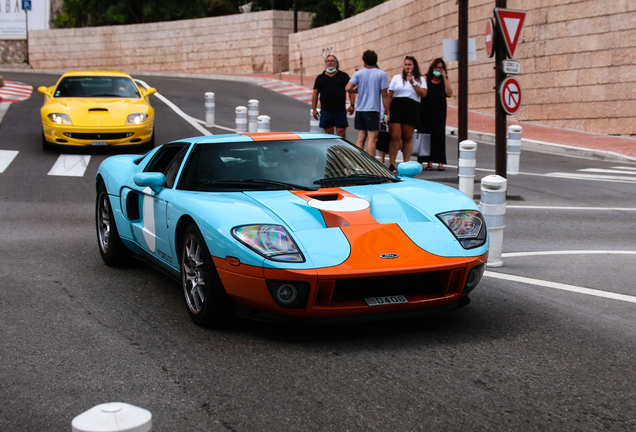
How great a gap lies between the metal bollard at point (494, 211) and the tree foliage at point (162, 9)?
45.3 meters

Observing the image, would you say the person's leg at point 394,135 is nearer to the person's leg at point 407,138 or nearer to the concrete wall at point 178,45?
the person's leg at point 407,138

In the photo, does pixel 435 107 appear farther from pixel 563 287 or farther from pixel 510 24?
pixel 563 287

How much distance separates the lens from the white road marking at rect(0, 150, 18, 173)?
12.6 m

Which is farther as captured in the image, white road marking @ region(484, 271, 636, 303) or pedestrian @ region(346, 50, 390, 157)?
pedestrian @ region(346, 50, 390, 157)

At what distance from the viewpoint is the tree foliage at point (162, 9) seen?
51.6 m

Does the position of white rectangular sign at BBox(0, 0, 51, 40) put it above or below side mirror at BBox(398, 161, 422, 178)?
above

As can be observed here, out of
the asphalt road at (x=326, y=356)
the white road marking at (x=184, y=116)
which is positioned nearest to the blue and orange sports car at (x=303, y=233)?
the asphalt road at (x=326, y=356)

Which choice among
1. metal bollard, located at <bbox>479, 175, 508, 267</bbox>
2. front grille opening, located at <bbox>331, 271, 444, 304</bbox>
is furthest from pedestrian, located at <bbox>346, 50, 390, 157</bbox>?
front grille opening, located at <bbox>331, 271, 444, 304</bbox>

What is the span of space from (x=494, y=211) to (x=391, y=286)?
2.50m

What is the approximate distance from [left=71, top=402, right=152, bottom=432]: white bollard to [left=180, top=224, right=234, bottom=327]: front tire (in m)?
2.37

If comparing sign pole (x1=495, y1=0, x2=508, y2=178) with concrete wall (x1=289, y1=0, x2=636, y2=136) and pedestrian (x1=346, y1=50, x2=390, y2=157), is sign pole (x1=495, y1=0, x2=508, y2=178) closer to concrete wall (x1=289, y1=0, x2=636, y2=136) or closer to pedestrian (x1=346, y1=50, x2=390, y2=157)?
pedestrian (x1=346, y1=50, x2=390, y2=157)

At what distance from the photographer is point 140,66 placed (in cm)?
5397

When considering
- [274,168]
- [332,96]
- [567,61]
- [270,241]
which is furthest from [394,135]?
[567,61]

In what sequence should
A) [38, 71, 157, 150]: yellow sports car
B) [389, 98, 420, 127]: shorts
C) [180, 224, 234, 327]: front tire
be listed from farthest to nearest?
[38, 71, 157, 150]: yellow sports car
[389, 98, 420, 127]: shorts
[180, 224, 234, 327]: front tire
